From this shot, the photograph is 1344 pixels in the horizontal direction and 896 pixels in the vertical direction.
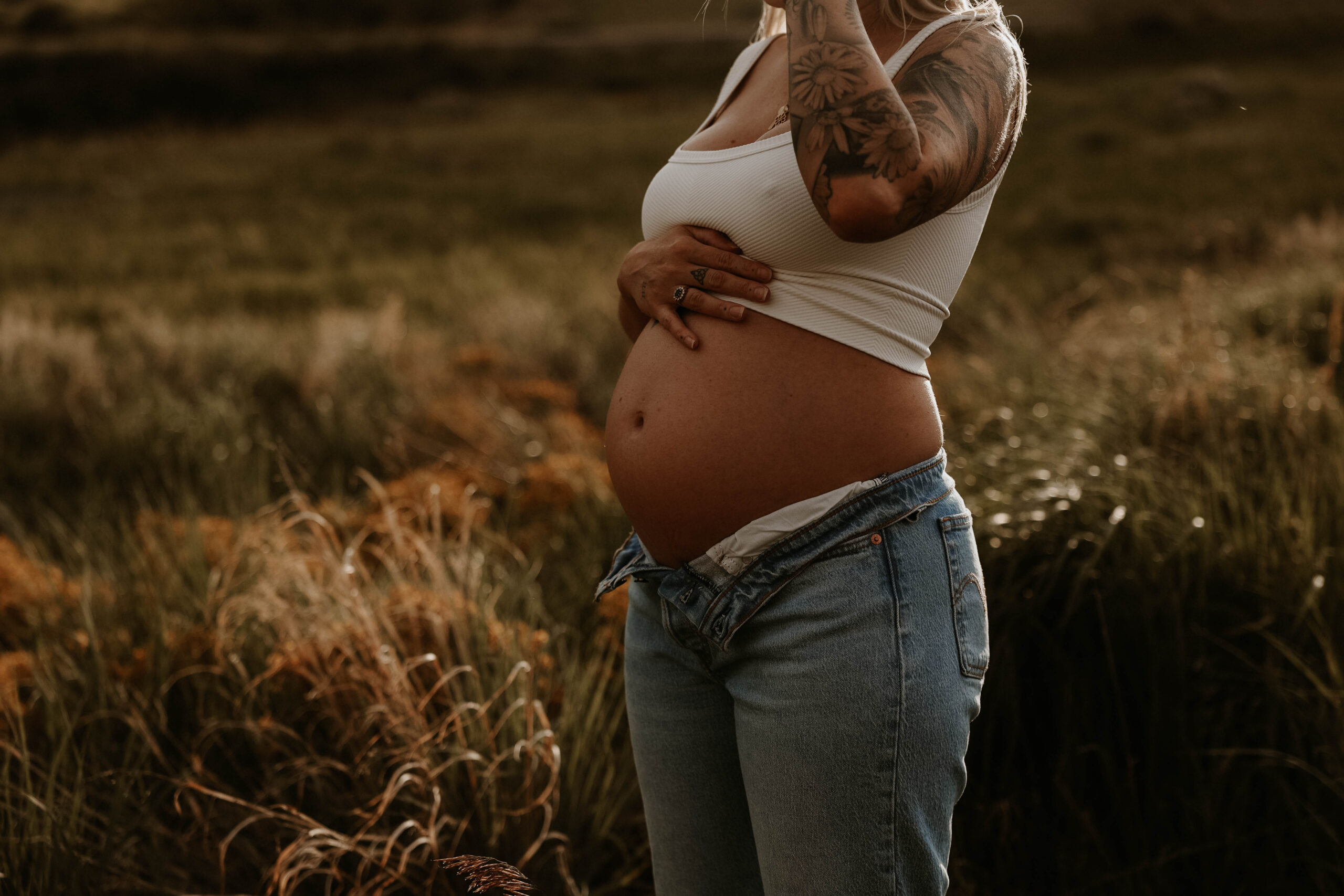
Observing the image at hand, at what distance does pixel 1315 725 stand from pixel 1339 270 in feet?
14.1

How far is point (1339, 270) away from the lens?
5625 mm

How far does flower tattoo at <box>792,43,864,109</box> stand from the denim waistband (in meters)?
0.51

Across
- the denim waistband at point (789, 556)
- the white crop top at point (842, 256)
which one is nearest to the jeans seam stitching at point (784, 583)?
the denim waistband at point (789, 556)

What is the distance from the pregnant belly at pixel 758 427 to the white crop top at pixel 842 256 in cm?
3

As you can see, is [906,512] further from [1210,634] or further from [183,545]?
[183,545]

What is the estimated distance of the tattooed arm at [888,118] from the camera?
4.03 ft

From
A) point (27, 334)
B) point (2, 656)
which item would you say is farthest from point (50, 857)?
point (27, 334)

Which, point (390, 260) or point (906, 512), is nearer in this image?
point (906, 512)

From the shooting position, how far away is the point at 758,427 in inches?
56.5

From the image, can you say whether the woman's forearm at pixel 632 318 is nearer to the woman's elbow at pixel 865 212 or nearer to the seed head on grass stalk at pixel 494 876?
the woman's elbow at pixel 865 212

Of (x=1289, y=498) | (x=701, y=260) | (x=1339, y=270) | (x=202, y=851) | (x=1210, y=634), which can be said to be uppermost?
(x=701, y=260)

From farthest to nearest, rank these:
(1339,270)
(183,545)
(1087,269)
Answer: (1087,269), (1339,270), (183,545)

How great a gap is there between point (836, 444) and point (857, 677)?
12.6 inches

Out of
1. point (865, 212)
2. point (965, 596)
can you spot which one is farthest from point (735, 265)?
point (965, 596)
